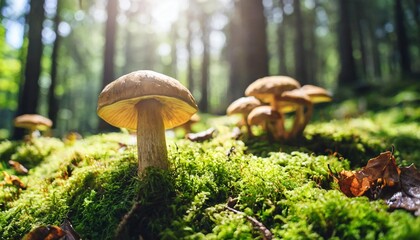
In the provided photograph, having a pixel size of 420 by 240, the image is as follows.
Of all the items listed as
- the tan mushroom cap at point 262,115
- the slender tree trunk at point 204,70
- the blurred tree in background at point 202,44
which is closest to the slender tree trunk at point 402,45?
the blurred tree in background at point 202,44

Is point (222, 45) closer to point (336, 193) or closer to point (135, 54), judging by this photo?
point (135, 54)

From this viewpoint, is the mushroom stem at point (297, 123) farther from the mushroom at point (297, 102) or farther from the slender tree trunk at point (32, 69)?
the slender tree trunk at point (32, 69)

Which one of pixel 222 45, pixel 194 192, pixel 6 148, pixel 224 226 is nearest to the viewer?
pixel 224 226

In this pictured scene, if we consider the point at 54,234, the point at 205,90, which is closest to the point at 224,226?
the point at 54,234

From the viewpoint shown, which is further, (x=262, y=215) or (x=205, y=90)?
(x=205, y=90)

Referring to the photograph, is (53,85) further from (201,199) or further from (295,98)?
(201,199)

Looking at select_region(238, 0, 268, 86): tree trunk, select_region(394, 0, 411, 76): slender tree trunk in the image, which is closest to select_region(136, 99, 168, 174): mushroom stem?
select_region(238, 0, 268, 86): tree trunk

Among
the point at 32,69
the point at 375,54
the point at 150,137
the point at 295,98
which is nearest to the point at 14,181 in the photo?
the point at 150,137
